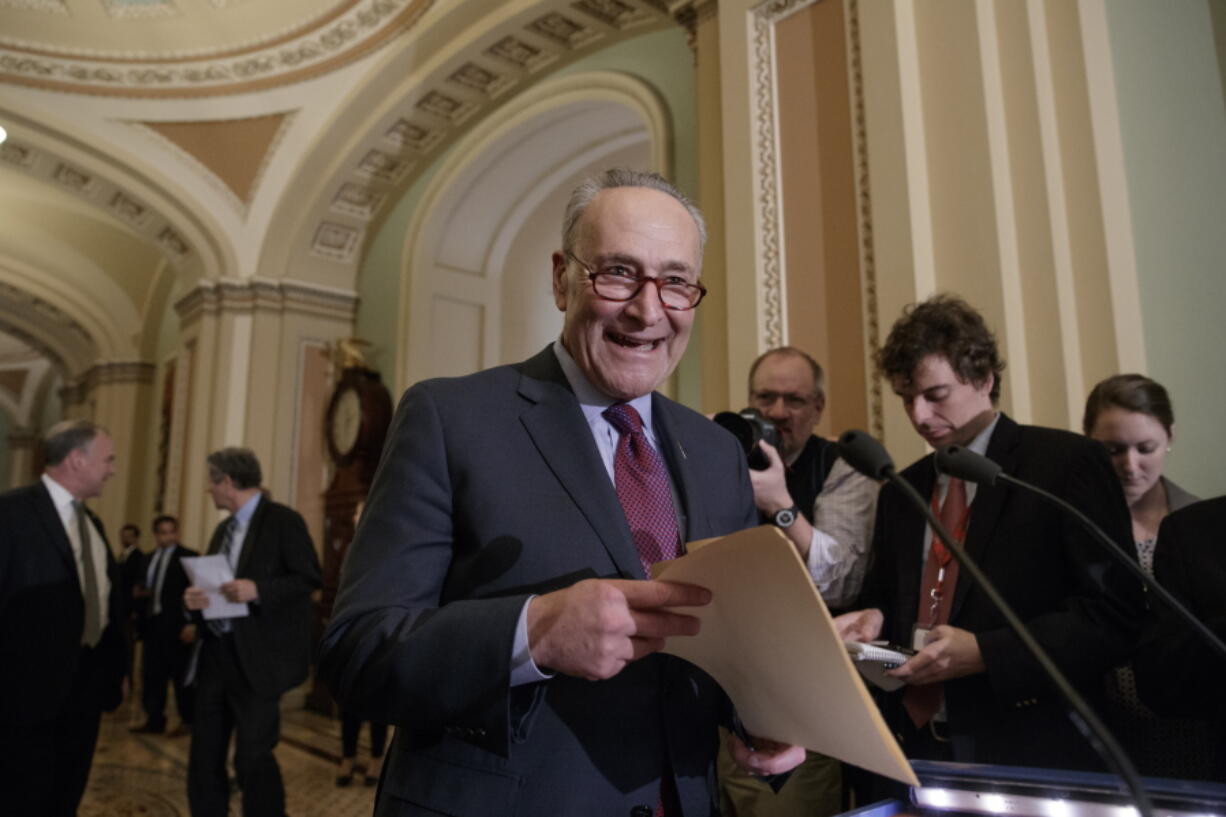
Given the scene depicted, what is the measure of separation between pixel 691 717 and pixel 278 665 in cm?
278

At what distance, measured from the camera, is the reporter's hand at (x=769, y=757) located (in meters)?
1.06

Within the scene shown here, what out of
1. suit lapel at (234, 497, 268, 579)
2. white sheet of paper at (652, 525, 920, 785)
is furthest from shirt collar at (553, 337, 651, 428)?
suit lapel at (234, 497, 268, 579)

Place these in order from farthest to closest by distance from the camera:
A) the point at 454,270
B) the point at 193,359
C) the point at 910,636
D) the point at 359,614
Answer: the point at 193,359
the point at 454,270
the point at 910,636
the point at 359,614

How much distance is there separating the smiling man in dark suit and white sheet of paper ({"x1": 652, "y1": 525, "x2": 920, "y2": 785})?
41 millimetres

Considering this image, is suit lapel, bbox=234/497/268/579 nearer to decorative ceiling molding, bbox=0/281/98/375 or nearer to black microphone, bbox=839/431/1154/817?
black microphone, bbox=839/431/1154/817

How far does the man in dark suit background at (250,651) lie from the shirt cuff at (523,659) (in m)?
2.80

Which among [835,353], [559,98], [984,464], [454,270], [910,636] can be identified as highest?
[559,98]

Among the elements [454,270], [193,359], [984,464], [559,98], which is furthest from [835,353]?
[193,359]

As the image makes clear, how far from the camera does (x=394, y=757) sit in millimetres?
1114

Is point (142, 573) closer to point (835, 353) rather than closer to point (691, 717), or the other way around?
point (835, 353)

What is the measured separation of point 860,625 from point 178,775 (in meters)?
4.99

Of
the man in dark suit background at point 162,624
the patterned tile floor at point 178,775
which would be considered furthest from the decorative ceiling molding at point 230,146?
the patterned tile floor at point 178,775

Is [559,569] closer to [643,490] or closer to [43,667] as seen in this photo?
[643,490]

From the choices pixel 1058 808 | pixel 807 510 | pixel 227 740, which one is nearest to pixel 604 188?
pixel 1058 808
